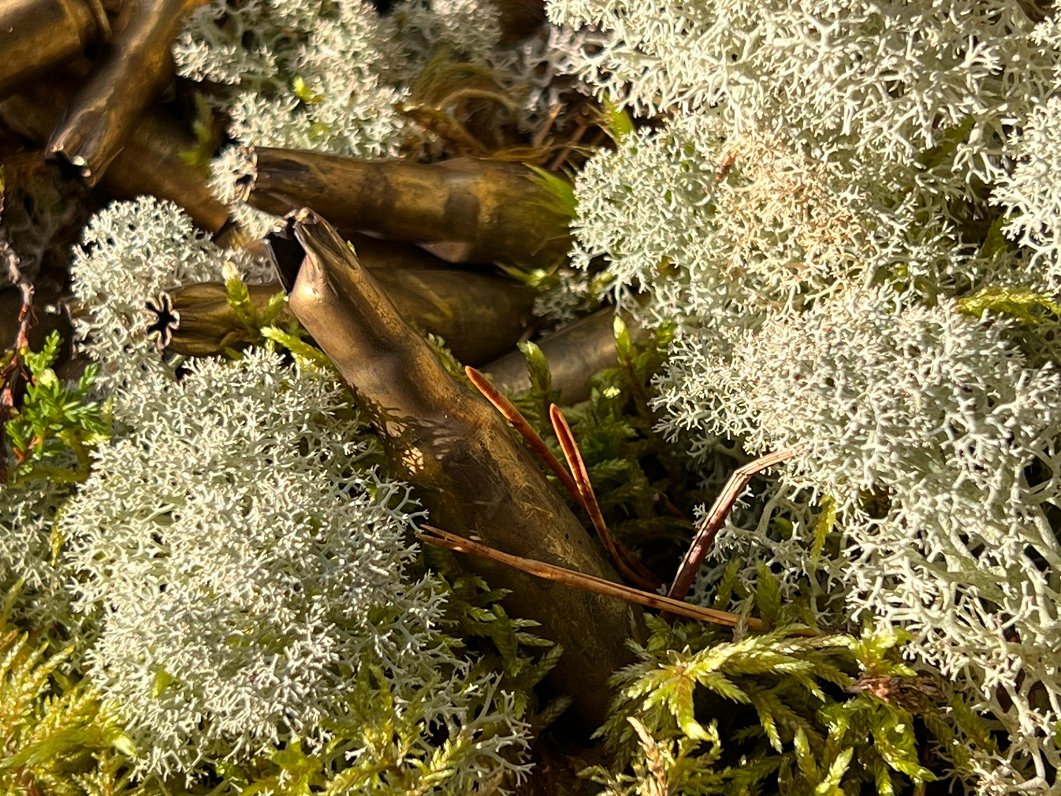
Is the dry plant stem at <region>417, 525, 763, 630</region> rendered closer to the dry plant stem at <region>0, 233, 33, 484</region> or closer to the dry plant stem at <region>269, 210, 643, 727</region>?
the dry plant stem at <region>269, 210, 643, 727</region>

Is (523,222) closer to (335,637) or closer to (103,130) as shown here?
(103,130)

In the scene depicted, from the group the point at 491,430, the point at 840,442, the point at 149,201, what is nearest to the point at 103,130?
the point at 149,201

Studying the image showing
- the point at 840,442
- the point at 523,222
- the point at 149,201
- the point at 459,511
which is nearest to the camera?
the point at 840,442

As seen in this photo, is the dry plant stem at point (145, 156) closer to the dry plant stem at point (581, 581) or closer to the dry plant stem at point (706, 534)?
the dry plant stem at point (581, 581)

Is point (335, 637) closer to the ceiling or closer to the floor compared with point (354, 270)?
closer to the floor

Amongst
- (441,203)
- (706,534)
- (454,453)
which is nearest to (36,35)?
(441,203)

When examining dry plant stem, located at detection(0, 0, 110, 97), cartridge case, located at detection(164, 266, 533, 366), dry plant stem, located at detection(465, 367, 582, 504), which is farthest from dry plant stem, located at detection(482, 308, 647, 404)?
dry plant stem, located at detection(0, 0, 110, 97)
